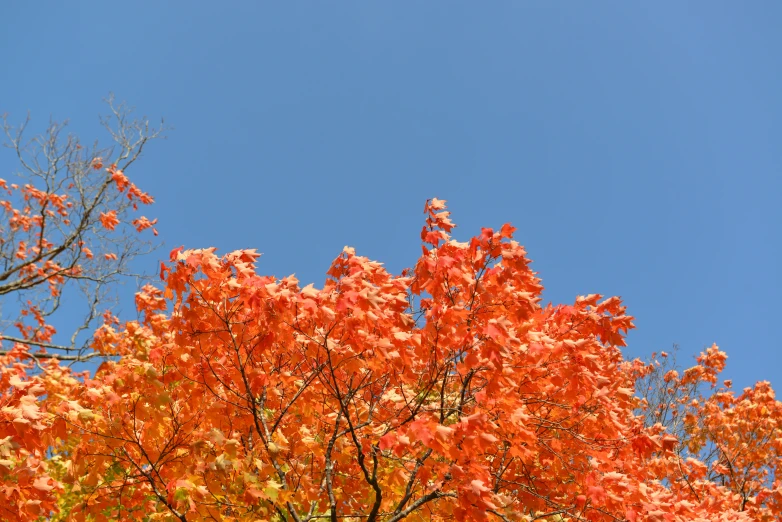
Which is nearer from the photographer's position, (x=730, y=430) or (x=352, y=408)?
→ (x=352, y=408)

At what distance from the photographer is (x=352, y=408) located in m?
5.17

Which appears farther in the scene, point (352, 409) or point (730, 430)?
point (730, 430)

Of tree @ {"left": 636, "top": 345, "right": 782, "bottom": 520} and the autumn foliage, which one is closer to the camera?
the autumn foliage

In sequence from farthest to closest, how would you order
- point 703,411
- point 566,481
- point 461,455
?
1. point 703,411
2. point 566,481
3. point 461,455

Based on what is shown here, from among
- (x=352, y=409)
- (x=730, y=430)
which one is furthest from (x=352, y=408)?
(x=730, y=430)

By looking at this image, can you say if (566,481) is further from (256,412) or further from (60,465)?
(60,465)

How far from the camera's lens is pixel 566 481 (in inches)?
191

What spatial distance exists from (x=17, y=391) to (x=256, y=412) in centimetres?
180

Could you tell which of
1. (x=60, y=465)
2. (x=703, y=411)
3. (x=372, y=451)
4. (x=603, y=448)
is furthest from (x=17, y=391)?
(x=703, y=411)

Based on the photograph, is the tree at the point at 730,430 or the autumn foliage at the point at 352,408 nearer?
the autumn foliage at the point at 352,408

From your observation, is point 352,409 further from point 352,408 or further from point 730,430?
point 730,430

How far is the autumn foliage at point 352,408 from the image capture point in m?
3.75

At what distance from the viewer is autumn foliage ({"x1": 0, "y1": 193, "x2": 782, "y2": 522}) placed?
375 cm

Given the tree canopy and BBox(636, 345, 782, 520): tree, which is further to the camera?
BBox(636, 345, 782, 520): tree
